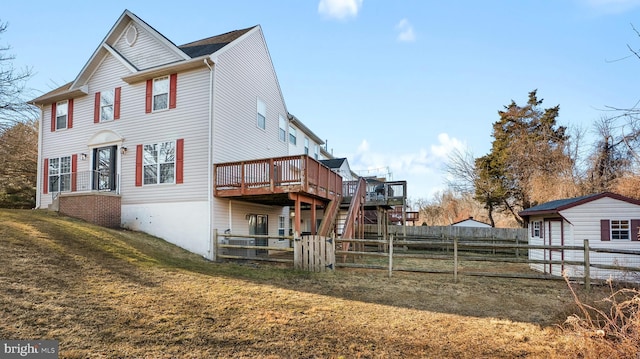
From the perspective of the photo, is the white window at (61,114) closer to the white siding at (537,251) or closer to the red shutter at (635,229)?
the white siding at (537,251)

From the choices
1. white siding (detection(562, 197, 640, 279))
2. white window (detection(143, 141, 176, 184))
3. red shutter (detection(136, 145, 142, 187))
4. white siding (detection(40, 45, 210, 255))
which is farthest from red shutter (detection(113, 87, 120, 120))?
white siding (detection(562, 197, 640, 279))

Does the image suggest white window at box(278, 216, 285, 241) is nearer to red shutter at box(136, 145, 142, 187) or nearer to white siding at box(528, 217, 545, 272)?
red shutter at box(136, 145, 142, 187)

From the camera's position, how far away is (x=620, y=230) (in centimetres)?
1002

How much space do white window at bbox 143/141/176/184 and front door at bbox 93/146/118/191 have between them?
1.80 metres

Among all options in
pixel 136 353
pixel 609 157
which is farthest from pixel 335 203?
pixel 609 157

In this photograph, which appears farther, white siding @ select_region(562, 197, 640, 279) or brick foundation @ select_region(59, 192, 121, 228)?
brick foundation @ select_region(59, 192, 121, 228)

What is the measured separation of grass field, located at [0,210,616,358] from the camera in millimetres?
4363

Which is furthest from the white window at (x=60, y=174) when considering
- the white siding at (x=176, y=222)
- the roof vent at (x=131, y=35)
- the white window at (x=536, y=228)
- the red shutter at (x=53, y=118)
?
the white window at (x=536, y=228)

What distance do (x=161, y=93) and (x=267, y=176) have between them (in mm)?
5919

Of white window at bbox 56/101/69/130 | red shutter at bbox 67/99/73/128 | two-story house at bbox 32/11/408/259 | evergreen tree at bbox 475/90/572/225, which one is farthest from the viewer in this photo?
evergreen tree at bbox 475/90/572/225

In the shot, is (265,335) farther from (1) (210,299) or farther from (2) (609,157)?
(2) (609,157)

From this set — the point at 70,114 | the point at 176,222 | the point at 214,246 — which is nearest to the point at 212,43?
the point at 70,114

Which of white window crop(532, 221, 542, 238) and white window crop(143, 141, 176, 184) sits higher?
white window crop(143, 141, 176, 184)
